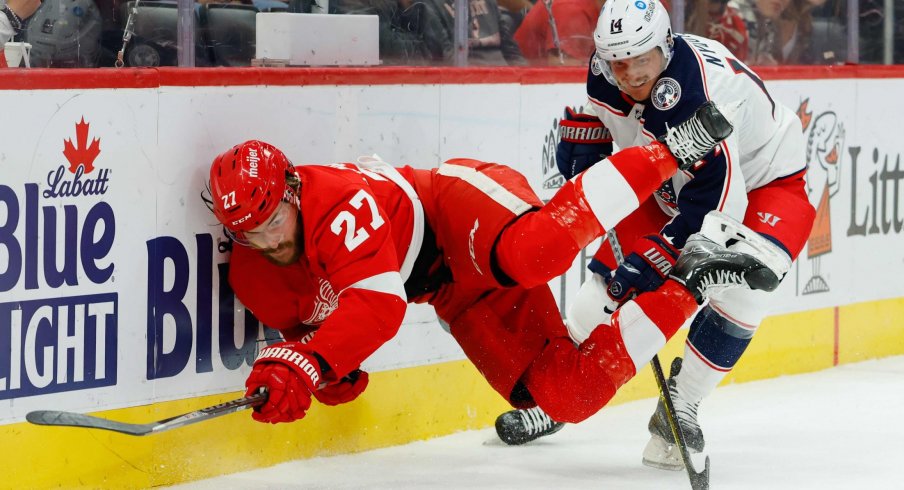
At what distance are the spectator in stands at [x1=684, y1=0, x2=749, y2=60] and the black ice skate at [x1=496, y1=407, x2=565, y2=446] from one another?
1.83 meters

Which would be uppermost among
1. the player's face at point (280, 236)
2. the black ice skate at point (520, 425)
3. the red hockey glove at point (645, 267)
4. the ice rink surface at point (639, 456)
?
the player's face at point (280, 236)

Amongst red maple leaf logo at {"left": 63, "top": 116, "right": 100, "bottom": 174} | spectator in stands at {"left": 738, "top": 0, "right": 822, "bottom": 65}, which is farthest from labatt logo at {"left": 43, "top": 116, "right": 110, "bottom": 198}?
spectator in stands at {"left": 738, "top": 0, "right": 822, "bottom": 65}

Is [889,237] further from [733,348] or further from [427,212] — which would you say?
[427,212]

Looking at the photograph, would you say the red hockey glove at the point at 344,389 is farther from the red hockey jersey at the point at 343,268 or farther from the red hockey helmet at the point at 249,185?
the red hockey helmet at the point at 249,185

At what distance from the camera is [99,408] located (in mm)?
3422

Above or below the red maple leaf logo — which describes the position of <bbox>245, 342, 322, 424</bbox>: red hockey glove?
below

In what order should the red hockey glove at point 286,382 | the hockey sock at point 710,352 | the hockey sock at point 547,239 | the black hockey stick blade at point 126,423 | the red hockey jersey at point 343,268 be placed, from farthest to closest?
the hockey sock at point 710,352 → the hockey sock at point 547,239 → the red hockey jersey at point 343,268 → the red hockey glove at point 286,382 → the black hockey stick blade at point 126,423

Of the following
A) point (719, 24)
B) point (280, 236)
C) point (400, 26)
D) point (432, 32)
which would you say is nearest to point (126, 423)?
point (280, 236)

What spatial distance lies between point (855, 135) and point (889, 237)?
0.49m

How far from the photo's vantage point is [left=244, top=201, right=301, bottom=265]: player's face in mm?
3359

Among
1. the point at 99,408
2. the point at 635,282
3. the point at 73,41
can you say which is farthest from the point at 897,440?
the point at 73,41

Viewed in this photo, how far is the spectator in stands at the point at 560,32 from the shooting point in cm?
473

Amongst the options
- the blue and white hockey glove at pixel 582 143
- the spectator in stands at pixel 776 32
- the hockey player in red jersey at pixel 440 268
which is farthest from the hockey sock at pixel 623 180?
the spectator in stands at pixel 776 32

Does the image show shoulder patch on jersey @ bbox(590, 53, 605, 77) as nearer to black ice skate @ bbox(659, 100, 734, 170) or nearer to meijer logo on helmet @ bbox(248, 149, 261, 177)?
black ice skate @ bbox(659, 100, 734, 170)
